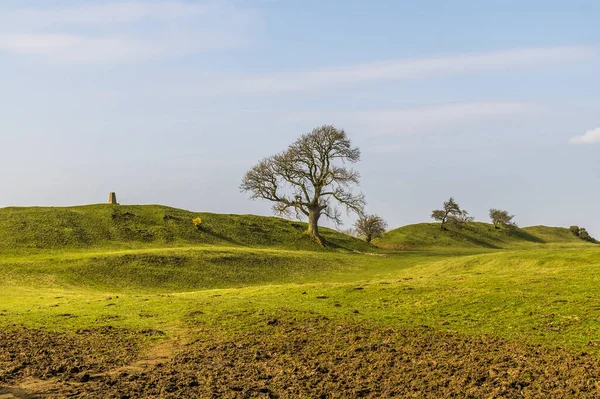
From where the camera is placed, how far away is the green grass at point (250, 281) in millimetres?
23984

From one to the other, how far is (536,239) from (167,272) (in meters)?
105

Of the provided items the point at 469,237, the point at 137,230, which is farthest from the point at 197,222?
the point at 469,237

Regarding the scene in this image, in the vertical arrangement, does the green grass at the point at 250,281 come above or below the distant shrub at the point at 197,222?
below

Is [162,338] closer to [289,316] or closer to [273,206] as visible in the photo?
[289,316]

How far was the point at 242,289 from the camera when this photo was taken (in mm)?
36531

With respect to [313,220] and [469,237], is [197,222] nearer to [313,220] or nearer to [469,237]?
[313,220]

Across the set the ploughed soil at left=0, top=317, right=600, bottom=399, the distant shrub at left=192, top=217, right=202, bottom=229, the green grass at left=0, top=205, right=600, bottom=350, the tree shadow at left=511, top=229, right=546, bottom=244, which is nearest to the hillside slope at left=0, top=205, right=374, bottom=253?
the green grass at left=0, top=205, right=600, bottom=350

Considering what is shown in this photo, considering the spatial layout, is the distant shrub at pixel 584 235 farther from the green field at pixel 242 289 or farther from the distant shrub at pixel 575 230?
the green field at pixel 242 289

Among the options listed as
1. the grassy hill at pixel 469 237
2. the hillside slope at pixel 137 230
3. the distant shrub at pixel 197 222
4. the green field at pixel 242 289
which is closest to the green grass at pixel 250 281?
the green field at pixel 242 289

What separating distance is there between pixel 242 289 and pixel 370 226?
6523 centimetres

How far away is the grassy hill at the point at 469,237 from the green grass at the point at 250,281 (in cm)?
2019

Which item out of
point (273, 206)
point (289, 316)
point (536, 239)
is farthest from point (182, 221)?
point (536, 239)

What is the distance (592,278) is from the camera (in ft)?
97.3

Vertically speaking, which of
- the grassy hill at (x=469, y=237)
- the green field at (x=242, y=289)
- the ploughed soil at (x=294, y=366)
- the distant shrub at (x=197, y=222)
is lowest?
the ploughed soil at (x=294, y=366)
